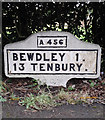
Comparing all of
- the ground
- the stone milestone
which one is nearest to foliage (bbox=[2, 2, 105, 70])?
the stone milestone

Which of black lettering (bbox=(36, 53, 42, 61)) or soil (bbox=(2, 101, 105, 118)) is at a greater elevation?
black lettering (bbox=(36, 53, 42, 61))

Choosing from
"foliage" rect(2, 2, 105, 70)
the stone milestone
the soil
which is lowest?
the soil

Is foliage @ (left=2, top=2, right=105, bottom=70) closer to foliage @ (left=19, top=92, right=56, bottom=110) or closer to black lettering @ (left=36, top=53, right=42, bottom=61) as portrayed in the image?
black lettering @ (left=36, top=53, right=42, bottom=61)

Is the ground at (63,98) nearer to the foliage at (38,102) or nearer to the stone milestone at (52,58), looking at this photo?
the foliage at (38,102)

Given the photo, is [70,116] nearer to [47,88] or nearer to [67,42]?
[47,88]

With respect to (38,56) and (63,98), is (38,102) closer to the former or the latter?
(63,98)

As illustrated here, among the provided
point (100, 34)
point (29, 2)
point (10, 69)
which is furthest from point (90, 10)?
point (10, 69)

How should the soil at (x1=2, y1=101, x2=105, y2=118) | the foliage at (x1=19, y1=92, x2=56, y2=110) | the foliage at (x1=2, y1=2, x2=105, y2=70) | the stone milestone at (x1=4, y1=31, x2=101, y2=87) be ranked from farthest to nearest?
1. the foliage at (x1=2, y1=2, x2=105, y2=70)
2. the stone milestone at (x1=4, y1=31, x2=101, y2=87)
3. the foliage at (x1=19, y1=92, x2=56, y2=110)
4. the soil at (x1=2, y1=101, x2=105, y2=118)

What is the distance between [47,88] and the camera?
3248 mm

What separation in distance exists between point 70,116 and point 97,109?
0.46 m

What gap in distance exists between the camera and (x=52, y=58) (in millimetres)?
3193

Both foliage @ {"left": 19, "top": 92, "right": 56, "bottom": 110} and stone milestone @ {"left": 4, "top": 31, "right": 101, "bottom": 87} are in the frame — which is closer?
foliage @ {"left": 19, "top": 92, "right": 56, "bottom": 110}

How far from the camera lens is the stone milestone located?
10.3 feet

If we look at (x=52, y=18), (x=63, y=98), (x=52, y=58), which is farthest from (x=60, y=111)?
(x=52, y=18)
